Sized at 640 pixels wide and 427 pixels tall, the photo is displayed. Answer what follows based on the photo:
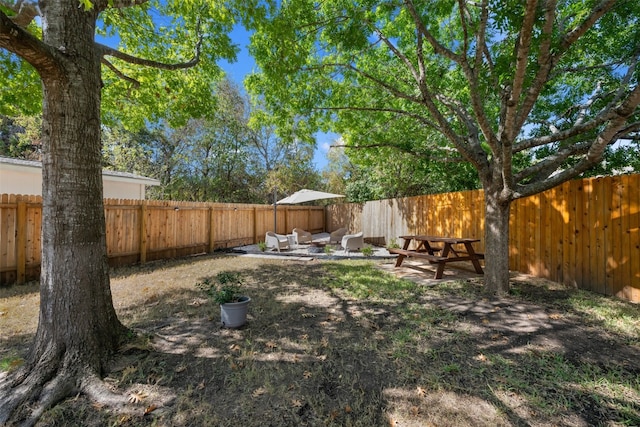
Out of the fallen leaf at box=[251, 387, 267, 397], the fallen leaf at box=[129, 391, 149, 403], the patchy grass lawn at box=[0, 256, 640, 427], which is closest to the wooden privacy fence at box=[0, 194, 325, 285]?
the patchy grass lawn at box=[0, 256, 640, 427]

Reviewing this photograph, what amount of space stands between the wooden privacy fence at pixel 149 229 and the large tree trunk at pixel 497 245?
8.29 metres

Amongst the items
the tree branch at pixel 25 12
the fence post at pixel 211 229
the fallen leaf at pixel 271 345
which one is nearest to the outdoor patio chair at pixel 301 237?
the fence post at pixel 211 229

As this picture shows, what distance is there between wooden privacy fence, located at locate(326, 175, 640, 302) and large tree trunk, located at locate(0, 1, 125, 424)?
692cm

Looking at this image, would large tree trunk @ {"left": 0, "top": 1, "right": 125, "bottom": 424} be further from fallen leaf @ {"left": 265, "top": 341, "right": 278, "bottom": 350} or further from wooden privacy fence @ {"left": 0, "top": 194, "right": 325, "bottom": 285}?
wooden privacy fence @ {"left": 0, "top": 194, "right": 325, "bottom": 285}

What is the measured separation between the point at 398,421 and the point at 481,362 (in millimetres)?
1257

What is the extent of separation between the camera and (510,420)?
→ 2006mm

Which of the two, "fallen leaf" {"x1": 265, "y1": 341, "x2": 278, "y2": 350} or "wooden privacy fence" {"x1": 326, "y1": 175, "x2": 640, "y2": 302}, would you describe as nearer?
"fallen leaf" {"x1": 265, "y1": 341, "x2": 278, "y2": 350}

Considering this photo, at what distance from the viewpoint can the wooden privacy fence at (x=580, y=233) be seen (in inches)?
173

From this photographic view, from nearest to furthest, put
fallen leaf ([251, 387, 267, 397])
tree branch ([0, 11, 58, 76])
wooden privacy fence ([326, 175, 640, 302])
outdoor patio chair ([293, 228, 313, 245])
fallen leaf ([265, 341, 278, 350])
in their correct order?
tree branch ([0, 11, 58, 76]) → fallen leaf ([251, 387, 267, 397]) → fallen leaf ([265, 341, 278, 350]) → wooden privacy fence ([326, 175, 640, 302]) → outdoor patio chair ([293, 228, 313, 245])

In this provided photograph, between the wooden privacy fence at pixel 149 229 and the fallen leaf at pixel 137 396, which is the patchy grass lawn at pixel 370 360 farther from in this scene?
the wooden privacy fence at pixel 149 229

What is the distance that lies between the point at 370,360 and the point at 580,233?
478 centimetres

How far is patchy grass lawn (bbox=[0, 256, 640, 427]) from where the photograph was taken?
6.88ft

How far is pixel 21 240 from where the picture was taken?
5.52m

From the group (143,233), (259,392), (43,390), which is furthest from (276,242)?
(43,390)
